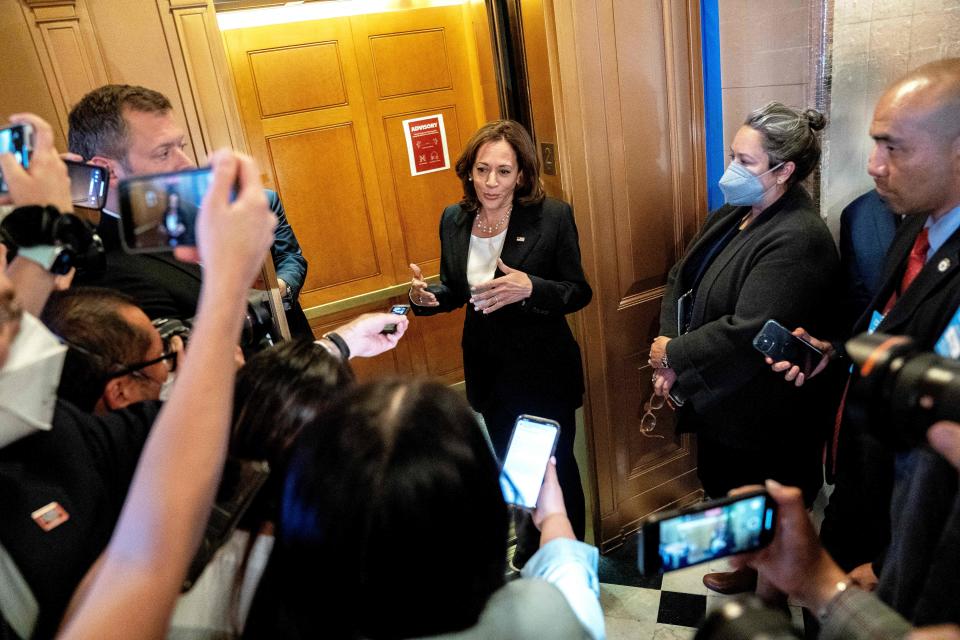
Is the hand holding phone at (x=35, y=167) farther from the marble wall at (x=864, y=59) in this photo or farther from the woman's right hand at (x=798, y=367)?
the marble wall at (x=864, y=59)

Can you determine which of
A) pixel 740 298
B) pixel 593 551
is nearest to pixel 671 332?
pixel 740 298

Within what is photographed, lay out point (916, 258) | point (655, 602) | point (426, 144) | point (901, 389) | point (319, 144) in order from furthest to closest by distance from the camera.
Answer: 1. point (426, 144)
2. point (319, 144)
3. point (655, 602)
4. point (916, 258)
5. point (901, 389)

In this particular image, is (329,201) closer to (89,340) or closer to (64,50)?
(64,50)

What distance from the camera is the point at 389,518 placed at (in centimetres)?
61

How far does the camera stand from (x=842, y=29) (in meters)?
1.98

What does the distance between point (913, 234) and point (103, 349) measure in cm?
177

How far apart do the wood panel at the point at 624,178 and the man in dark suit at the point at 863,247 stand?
2.00 feet

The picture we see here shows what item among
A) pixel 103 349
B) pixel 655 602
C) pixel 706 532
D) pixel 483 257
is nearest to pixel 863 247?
pixel 483 257

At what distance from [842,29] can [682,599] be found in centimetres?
205

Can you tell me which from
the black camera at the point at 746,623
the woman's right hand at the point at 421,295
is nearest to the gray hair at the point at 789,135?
the woman's right hand at the point at 421,295

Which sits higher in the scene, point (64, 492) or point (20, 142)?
point (20, 142)

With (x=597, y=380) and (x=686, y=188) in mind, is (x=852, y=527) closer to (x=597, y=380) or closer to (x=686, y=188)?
(x=597, y=380)

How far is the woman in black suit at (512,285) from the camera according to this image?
2084mm

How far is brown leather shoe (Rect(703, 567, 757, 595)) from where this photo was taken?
2230 millimetres
